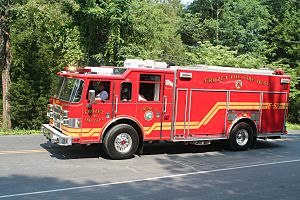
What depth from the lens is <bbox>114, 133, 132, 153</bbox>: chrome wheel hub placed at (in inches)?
435

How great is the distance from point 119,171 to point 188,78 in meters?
3.95

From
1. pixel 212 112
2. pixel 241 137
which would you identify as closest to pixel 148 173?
pixel 212 112

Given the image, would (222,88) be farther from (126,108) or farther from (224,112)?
(126,108)

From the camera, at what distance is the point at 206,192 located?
805 centimetres

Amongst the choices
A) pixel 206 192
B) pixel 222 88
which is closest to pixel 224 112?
pixel 222 88

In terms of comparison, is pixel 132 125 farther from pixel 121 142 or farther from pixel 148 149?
pixel 148 149

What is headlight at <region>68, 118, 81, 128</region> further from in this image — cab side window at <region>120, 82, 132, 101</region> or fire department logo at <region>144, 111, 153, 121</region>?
fire department logo at <region>144, 111, 153, 121</region>

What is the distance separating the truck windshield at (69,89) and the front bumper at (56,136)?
3.12 ft

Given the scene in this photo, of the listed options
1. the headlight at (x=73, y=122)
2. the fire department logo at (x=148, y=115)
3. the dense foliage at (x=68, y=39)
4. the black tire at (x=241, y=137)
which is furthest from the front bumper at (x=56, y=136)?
the dense foliage at (x=68, y=39)

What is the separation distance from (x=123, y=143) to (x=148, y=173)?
180 centimetres

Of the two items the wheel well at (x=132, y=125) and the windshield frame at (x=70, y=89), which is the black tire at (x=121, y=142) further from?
the windshield frame at (x=70, y=89)

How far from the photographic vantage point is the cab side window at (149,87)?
449 inches

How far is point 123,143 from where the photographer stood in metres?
11.1

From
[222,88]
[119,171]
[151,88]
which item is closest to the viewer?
[119,171]
